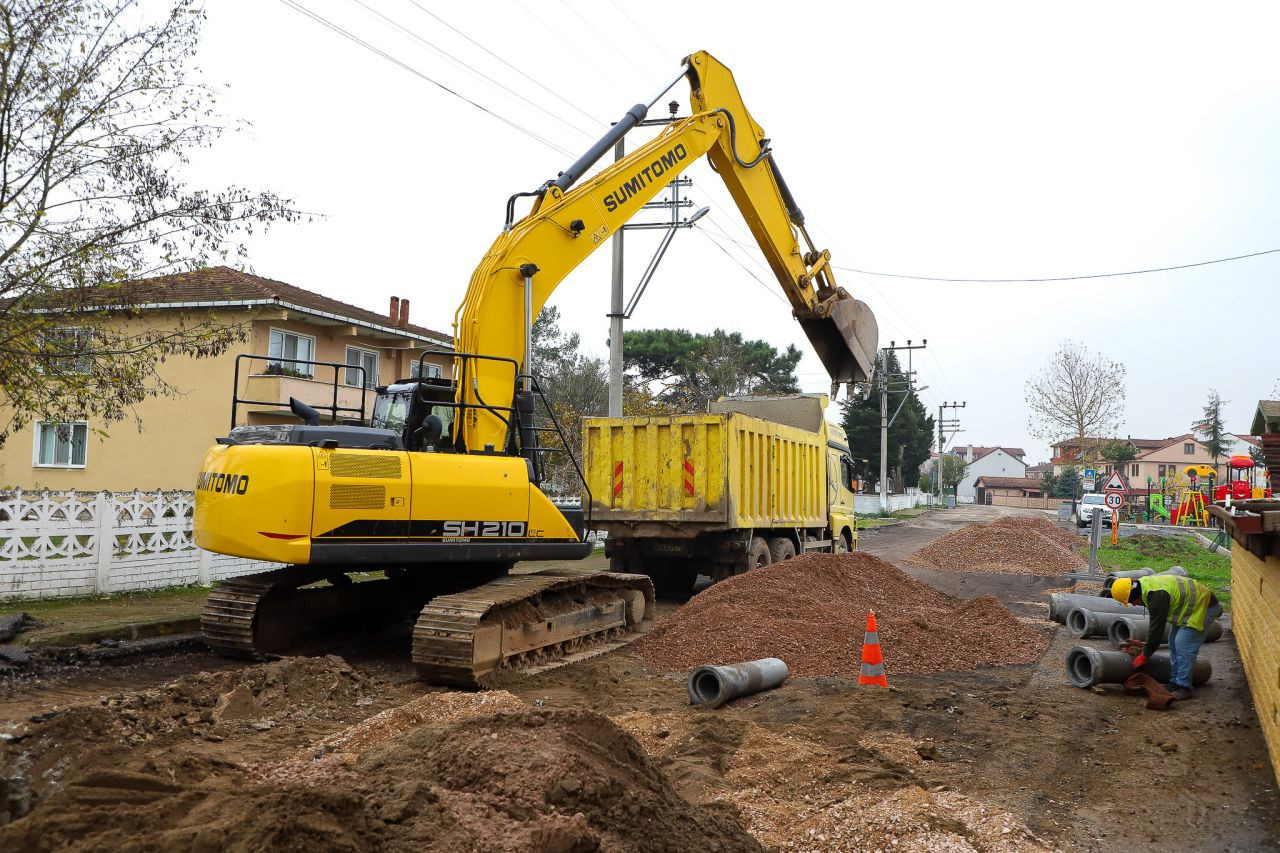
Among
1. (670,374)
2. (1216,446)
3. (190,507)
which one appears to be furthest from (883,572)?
(1216,446)

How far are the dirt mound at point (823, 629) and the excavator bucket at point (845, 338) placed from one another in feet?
9.32

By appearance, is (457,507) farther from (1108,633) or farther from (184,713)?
(1108,633)

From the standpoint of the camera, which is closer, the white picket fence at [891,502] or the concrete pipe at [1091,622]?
the concrete pipe at [1091,622]

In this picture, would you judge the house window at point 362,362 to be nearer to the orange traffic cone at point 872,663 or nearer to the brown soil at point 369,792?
the orange traffic cone at point 872,663

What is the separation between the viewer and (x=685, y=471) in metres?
12.9

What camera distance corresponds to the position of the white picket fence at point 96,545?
10680 mm

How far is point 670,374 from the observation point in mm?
50969

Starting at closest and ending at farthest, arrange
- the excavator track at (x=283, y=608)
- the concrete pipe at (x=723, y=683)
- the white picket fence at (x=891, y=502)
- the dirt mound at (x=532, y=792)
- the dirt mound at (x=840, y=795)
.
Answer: the dirt mound at (x=532, y=792) → the dirt mound at (x=840, y=795) → the concrete pipe at (x=723, y=683) → the excavator track at (x=283, y=608) → the white picket fence at (x=891, y=502)

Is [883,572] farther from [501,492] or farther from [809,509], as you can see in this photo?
[501,492]

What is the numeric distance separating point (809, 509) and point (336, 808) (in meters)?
13.0

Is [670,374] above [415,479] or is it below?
above

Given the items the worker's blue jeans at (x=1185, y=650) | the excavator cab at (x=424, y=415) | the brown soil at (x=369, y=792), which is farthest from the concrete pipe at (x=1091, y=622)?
the brown soil at (x=369, y=792)

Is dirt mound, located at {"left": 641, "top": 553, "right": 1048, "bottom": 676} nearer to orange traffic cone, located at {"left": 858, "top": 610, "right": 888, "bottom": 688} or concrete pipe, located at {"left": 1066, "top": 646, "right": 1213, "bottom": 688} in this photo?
orange traffic cone, located at {"left": 858, "top": 610, "right": 888, "bottom": 688}

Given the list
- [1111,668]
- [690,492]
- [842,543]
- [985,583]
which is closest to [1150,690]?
[1111,668]
